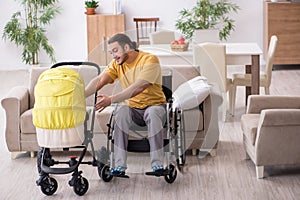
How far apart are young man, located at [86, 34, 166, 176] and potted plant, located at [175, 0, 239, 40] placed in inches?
162

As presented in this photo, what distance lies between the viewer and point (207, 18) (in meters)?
9.49

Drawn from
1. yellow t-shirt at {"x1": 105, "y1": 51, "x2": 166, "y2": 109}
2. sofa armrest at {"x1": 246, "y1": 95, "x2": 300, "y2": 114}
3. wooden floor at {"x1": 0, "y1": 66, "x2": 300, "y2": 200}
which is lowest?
wooden floor at {"x1": 0, "y1": 66, "x2": 300, "y2": 200}

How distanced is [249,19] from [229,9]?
1.36 ft

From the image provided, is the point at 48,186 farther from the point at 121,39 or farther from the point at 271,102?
the point at 271,102

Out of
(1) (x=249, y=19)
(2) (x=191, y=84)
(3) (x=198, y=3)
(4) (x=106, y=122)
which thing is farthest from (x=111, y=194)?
(1) (x=249, y=19)

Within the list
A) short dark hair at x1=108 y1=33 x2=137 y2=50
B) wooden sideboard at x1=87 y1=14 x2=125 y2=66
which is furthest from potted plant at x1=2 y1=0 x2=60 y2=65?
short dark hair at x1=108 y1=33 x2=137 y2=50

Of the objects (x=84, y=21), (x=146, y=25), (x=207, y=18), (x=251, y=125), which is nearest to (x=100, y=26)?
(x=84, y=21)

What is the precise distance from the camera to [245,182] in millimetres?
4895

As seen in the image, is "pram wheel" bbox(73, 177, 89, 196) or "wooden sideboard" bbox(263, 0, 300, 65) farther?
"wooden sideboard" bbox(263, 0, 300, 65)

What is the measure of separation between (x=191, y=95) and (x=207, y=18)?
4.24m

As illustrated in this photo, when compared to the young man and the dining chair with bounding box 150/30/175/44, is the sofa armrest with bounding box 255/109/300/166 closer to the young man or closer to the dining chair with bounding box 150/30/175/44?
the young man

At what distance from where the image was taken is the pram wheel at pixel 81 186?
4.70 m

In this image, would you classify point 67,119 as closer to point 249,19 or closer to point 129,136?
point 129,136

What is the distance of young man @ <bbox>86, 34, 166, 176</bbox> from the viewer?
4.84 m
